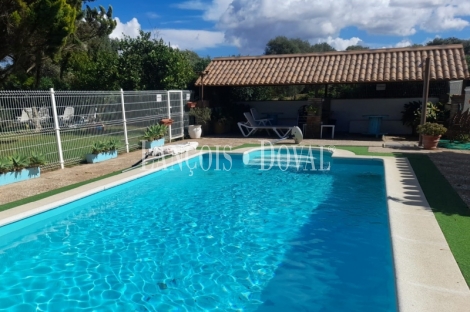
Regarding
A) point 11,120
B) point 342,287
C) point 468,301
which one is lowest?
point 342,287

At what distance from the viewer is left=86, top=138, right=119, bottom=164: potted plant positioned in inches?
397

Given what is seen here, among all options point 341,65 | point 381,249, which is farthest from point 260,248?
point 341,65

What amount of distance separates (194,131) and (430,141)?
358 inches

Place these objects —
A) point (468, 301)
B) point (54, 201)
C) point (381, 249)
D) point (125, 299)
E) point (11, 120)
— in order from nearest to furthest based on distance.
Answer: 1. point (468, 301)
2. point (125, 299)
3. point (381, 249)
4. point (54, 201)
5. point (11, 120)

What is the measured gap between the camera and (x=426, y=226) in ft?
15.2

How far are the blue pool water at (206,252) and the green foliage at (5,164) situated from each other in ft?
7.52

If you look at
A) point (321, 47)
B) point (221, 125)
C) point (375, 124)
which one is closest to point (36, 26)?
point (221, 125)

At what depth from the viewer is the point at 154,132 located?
40.7 feet

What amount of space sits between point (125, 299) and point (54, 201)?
327cm

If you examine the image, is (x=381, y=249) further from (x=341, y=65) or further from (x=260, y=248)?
(x=341, y=65)

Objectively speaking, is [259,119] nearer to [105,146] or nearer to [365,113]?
[365,113]

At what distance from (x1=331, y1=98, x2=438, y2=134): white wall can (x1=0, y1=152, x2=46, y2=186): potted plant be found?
12870 mm

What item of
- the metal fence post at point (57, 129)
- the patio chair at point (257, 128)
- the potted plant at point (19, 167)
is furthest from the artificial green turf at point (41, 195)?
the patio chair at point (257, 128)

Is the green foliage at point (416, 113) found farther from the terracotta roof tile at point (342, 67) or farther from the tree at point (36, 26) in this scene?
the tree at point (36, 26)
